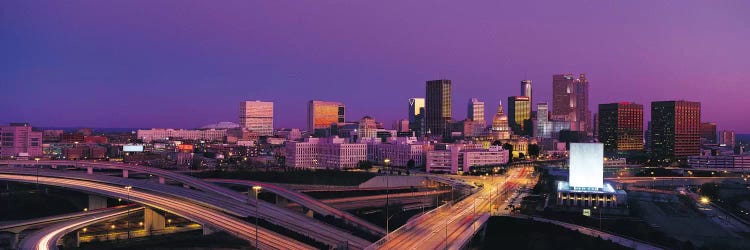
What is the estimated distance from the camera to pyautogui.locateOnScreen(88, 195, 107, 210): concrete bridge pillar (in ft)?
159

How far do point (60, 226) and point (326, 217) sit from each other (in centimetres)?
1708

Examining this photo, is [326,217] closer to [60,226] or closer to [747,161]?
[60,226]

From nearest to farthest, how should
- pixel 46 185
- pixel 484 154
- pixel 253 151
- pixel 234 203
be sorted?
1. pixel 234 203
2. pixel 46 185
3. pixel 484 154
4. pixel 253 151

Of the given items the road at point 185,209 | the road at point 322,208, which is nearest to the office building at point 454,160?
the road at point 322,208

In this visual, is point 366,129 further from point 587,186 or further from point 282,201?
point 282,201

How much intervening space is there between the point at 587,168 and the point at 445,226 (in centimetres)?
2173

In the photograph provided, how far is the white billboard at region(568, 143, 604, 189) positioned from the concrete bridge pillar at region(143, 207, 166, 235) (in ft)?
114

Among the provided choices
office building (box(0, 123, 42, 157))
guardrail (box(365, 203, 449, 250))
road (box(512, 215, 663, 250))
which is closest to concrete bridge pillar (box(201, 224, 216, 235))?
guardrail (box(365, 203, 449, 250))

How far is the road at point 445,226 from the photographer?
3359cm

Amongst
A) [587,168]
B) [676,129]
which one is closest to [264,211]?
[587,168]

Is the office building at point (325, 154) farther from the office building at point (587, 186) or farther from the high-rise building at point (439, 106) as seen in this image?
the high-rise building at point (439, 106)

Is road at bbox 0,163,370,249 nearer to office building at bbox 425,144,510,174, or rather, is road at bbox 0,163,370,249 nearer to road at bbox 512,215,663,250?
road at bbox 512,215,663,250

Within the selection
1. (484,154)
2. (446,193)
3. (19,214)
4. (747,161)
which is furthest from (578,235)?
(747,161)

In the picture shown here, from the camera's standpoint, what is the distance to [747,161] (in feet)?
333
